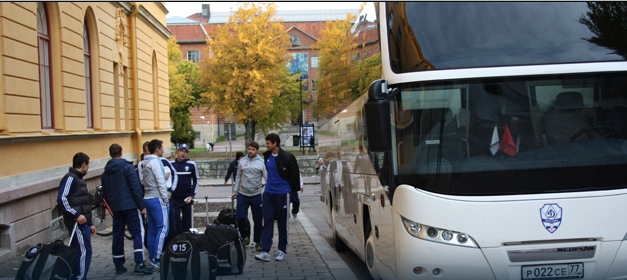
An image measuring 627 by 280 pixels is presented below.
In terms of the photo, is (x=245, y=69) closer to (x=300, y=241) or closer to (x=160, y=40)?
(x=160, y=40)

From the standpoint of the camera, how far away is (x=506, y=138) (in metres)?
4.45

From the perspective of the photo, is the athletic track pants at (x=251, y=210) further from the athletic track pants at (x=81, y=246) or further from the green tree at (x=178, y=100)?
the green tree at (x=178, y=100)

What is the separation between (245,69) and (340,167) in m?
26.8

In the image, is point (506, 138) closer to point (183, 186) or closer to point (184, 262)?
point (184, 262)

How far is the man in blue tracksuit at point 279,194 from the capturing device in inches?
310

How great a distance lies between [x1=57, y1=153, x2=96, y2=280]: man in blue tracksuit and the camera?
6066mm

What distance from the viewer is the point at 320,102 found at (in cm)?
1159

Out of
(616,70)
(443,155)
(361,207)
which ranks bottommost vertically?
(361,207)

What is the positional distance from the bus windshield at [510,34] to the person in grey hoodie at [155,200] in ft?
12.8

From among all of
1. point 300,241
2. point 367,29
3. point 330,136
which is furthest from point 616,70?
point 300,241

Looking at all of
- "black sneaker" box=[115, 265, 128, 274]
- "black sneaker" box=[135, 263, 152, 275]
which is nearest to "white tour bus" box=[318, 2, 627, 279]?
"black sneaker" box=[135, 263, 152, 275]

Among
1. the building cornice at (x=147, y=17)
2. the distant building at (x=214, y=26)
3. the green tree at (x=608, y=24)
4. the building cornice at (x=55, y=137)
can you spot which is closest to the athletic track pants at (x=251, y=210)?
the building cornice at (x=55, y=137)

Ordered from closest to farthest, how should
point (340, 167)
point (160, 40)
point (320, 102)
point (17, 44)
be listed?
point (340, 167) < point (17, 44) < point (320, 102) < point (160, 40)

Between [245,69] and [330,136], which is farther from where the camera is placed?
[245,69]
